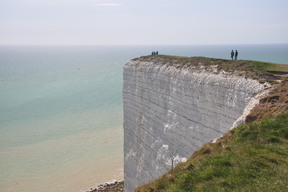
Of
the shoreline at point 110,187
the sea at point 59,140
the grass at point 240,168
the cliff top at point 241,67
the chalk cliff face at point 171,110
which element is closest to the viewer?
the grass at point 240,168

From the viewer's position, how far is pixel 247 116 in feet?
33.0

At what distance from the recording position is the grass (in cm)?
566

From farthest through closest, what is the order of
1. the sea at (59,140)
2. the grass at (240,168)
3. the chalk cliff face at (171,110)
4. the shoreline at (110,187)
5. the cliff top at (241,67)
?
the sea at (59,140), the shoreline at (110,187), the chalk cliff face at (171,110), the cliff top at (241,67), the grass at (240,168)

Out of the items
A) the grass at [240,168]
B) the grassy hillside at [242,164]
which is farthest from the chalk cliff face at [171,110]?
the grass at [240,168]

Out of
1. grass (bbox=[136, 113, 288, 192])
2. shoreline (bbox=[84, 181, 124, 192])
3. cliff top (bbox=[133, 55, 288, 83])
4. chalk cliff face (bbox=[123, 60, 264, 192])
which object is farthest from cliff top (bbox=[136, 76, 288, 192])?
shoreline (bbox=[84, 181, 124, 192])

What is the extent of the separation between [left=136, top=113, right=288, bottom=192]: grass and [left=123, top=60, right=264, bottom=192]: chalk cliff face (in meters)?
2.78

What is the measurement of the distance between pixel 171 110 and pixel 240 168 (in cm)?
1211

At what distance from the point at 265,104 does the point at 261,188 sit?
18.6 ft

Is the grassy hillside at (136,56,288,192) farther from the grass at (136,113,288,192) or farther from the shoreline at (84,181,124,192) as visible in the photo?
the shoreline at (84,181,124,192)

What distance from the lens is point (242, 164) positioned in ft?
20.9

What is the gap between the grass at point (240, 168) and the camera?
5660 millimetres

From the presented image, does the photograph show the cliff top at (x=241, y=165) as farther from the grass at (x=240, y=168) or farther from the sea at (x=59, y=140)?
the sea at (x=59, y=140)

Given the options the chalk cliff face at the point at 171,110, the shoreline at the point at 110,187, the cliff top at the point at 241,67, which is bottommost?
the shoreline at the point at 110,187

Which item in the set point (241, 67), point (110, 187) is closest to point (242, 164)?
point (241, 67)
